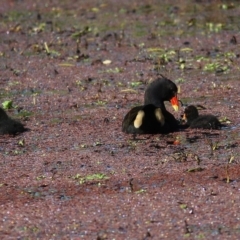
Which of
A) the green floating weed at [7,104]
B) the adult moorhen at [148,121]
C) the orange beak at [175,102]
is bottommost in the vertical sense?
the green floating weed at [7,104]

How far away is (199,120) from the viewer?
915 cm

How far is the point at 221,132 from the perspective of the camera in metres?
9.04

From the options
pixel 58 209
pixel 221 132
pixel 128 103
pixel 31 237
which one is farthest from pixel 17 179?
pixel 128 103

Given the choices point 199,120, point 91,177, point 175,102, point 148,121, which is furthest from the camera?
point 175,102

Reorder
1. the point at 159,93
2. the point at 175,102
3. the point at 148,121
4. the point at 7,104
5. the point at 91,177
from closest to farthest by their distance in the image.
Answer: the point at 91,177 → the point at 148,121 → the point at 159,93 → the point at 175,102 → the point at 7,104

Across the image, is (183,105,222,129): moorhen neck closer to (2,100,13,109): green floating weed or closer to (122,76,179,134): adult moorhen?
(122,76,179,134): adult moorhen

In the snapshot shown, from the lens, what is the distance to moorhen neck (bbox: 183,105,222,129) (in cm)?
909

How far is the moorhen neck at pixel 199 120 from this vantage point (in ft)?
29.8

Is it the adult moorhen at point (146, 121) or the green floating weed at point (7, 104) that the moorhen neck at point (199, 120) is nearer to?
the adult moorhen at point (146, 121)

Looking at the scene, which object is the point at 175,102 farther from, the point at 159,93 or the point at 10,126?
the point at 10,126

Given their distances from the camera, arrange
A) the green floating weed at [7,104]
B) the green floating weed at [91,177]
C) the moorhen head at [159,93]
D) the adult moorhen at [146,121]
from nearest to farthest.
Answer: the green floating weed at [91,177]
the adult moorhen at [146,121]
the moorhen head at [159,93]
the green floating weed at [7,104]

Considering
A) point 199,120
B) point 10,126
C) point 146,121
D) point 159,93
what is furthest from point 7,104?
point 199,120

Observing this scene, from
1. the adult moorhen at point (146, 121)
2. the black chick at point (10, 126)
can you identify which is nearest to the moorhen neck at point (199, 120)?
the adult moorhen at point (146, 121)

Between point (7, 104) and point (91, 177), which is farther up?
point (91, 177)
